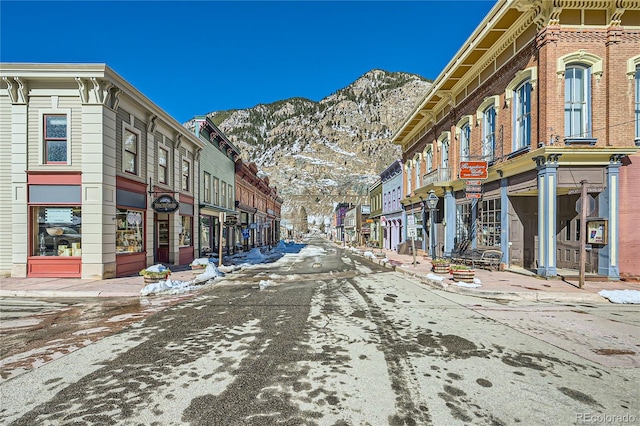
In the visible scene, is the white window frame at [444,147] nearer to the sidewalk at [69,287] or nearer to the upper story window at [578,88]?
the upper story window at [578,88]

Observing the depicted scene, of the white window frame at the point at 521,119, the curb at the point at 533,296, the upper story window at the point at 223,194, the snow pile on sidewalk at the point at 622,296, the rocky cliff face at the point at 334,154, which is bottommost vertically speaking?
the curb at the point at 533,296

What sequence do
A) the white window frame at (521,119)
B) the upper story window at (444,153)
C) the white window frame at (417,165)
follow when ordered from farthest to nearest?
the white window frame at (417,165) → the upper story window at (444,153) → the white window frame at (521,119)

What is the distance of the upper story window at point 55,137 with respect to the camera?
12164mm

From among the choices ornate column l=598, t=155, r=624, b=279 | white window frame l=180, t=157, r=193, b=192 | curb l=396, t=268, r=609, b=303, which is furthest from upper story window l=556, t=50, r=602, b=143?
white window frame l=180, t=157, r=193, b=192

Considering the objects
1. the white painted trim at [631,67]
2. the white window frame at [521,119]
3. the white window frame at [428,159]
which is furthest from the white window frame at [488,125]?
the white window frame at [428,159]

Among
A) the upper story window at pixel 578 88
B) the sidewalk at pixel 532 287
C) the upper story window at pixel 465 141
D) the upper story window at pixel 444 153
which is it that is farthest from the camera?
the upper story window at pixel 444 153

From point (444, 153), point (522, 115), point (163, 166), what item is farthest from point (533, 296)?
point (163, 166)

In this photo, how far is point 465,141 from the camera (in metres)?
18.9

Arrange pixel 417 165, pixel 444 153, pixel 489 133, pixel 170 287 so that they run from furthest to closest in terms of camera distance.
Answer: pixel 417 165 < pixel 444 153 < pixel 489 133 < pixel 170 287

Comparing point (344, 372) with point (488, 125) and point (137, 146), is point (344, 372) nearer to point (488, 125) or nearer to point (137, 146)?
point (137, 146)

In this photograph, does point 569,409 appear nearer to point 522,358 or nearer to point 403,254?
point 522,358

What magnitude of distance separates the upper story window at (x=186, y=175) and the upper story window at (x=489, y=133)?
1798 cm

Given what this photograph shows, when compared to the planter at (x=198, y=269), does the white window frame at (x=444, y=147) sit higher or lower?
higher

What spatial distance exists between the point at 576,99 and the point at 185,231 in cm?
2139
